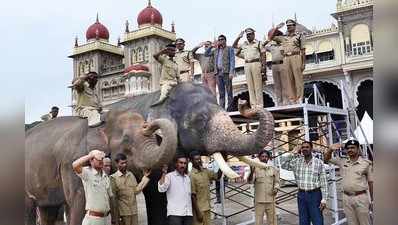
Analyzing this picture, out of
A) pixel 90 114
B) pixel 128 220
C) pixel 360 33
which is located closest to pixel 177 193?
pixel 128 220

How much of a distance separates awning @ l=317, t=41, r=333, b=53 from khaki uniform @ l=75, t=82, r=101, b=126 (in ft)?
69.5

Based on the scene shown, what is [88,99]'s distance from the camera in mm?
5859

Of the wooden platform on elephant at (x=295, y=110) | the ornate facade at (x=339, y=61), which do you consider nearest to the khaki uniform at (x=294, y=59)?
the wooden platform on elephant at (x=295, y=110)

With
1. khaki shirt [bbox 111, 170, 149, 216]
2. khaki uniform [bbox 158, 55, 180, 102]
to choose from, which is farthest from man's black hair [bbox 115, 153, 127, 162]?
khaki uniform [bbox 158, 55, 180, 102]

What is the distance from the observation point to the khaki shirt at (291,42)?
738 cm

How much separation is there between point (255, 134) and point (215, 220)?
12.1 feet

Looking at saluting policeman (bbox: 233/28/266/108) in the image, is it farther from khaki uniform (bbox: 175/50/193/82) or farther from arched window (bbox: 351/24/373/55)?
arched window (bbox: 351/24/373/55)

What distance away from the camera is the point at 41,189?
6207 mm

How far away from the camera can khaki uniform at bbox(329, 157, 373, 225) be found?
496cm

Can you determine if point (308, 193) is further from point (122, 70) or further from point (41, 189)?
point (122, 70)

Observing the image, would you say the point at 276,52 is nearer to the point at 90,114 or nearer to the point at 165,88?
the point at 165,88

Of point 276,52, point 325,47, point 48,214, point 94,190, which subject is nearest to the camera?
point 94,190

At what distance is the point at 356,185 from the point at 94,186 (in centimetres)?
269

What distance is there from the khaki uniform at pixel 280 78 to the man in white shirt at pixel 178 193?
3015mm
